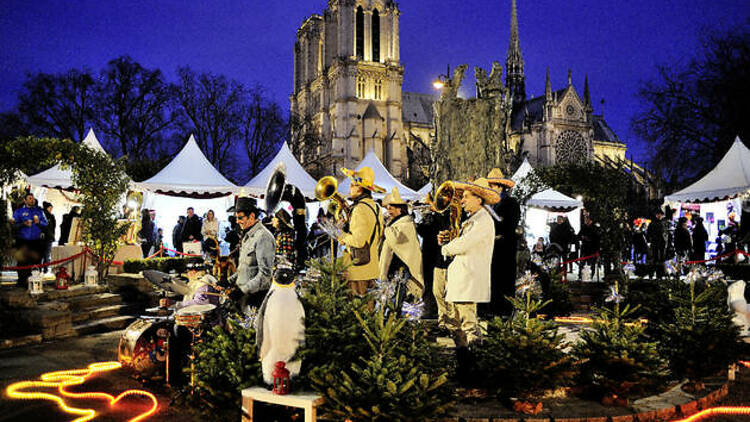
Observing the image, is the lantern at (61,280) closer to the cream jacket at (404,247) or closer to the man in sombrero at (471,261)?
the cream jacket at (404,247)

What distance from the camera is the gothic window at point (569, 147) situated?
7700 cm

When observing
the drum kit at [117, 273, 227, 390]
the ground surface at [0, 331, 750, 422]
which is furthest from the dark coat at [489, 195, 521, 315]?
the drum kit at [117, 273, 227, 390]

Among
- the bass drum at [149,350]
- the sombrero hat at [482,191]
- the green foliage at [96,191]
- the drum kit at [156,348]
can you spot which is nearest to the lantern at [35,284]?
the green foliage at [96,191]

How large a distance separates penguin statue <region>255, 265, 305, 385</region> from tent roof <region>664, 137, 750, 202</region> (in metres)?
16.8

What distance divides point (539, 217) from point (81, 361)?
2059 centimetres

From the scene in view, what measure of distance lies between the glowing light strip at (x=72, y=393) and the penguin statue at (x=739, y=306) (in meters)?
6.79

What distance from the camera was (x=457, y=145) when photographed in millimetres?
11531

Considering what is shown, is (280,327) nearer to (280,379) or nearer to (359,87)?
(280,379)

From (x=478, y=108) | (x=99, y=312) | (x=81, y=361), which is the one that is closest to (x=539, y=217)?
(x=478, y=108)

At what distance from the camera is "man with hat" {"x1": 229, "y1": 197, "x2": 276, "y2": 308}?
5053 millimetres

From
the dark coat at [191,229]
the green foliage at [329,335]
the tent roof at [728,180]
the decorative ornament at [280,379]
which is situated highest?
the tent roof at [728,180]

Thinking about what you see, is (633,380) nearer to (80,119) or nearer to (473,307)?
(473,307)

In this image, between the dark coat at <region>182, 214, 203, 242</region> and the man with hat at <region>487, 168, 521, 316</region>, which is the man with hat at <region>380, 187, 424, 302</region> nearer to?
the man with hat at <region>487, 168, 521, 316</region>

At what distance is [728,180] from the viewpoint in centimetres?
1661
